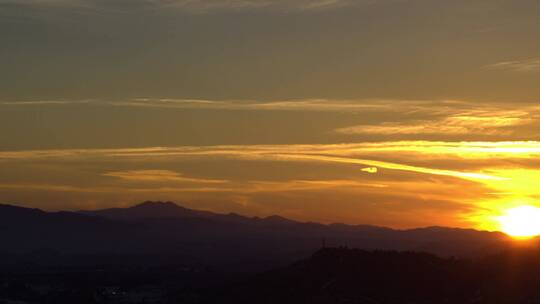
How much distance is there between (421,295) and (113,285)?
6260cm

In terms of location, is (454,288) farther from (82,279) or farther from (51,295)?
(82,279)

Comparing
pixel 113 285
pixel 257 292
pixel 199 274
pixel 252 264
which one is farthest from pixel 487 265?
pixel 252 264

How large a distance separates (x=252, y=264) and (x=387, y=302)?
106731 millimetres

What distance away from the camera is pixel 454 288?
9762 centimetres

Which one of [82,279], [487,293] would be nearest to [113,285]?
[82,279]

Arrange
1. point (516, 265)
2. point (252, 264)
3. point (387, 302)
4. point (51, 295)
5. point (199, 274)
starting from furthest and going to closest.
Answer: point (252, 264) < point (199, 274) < point (51, 295) < point (516, 265) < point (387, 302)

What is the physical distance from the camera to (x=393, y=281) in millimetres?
101812

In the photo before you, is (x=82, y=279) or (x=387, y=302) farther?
(x=82, y=279)

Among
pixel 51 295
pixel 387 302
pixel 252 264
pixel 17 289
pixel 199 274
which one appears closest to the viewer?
pixel 387 302

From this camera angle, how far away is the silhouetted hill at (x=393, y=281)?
95.1 m

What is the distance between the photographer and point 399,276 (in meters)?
103

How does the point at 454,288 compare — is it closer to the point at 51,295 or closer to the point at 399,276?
the point at 399,276

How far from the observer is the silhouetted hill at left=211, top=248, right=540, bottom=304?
9512 cm

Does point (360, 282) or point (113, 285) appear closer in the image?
point (360, 282)
